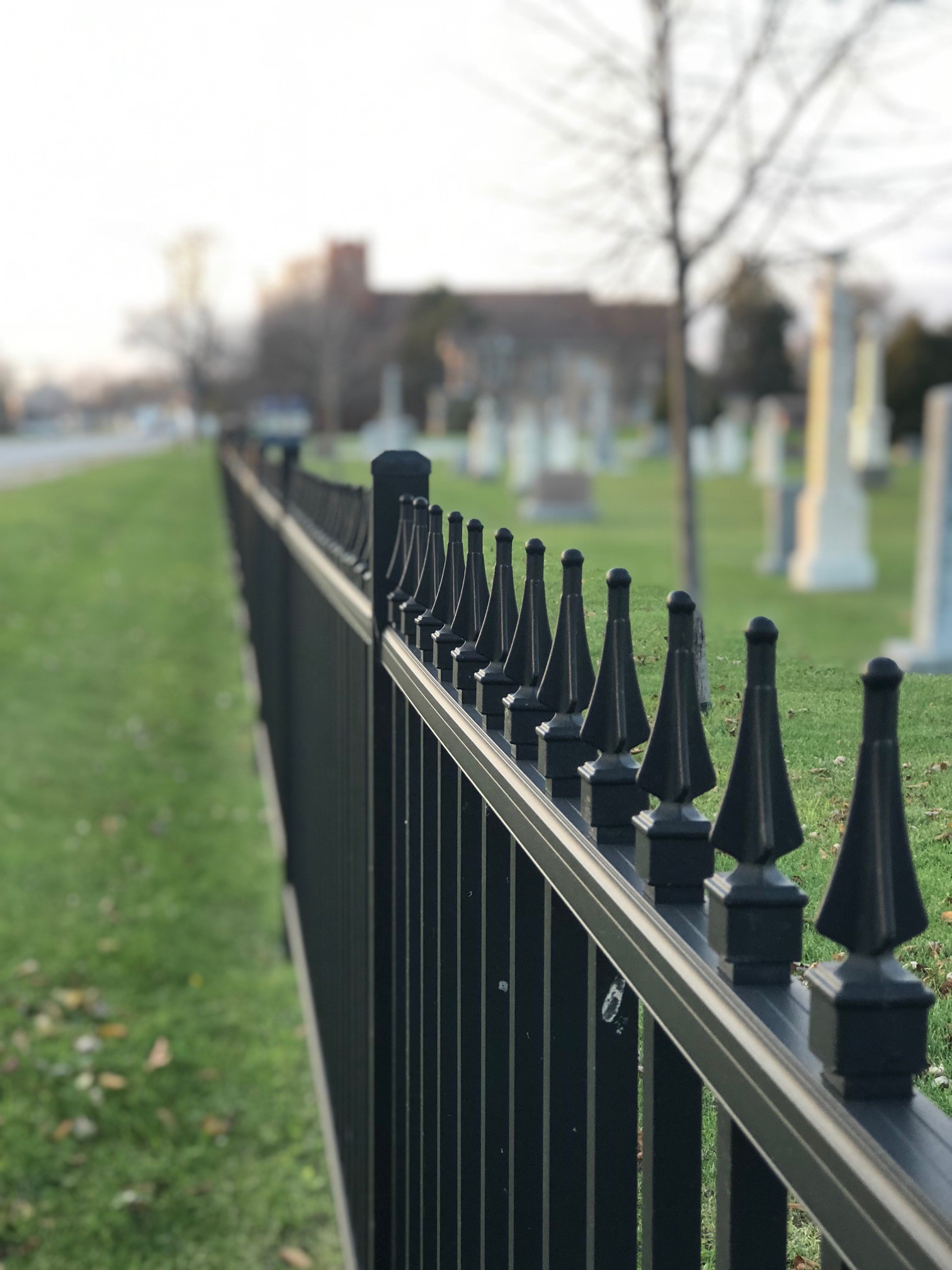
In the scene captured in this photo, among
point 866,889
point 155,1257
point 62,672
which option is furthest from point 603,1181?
point 62,672

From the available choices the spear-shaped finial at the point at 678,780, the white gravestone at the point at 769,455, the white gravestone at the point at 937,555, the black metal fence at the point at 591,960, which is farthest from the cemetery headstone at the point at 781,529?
the spear-shaped finial at the point at 678,780

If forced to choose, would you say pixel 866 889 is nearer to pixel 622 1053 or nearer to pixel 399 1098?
pixel 622 1053

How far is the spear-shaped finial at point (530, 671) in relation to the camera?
1538mm

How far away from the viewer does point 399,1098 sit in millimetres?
2406

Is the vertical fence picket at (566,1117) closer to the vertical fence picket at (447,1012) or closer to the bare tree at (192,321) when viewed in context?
the vertical fence picket at (447,1012)

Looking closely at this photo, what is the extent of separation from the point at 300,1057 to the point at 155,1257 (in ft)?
3.68

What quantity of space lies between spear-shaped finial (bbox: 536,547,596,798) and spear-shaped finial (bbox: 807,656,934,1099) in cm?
60

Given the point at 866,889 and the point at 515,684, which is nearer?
the point at 866,889

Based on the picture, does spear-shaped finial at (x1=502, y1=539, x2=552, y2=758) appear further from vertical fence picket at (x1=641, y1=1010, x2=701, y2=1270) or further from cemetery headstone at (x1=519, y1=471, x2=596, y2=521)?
cemetery headstone at (x1=519, y1=471, x2=596, y2=521)

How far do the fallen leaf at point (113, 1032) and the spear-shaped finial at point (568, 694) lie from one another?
3.59 m

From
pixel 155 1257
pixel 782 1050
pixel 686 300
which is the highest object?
pixel 686 300

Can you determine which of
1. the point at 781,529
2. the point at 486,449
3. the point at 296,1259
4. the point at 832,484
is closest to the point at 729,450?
the point at 486,449

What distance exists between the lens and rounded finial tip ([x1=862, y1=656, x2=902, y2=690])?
2.46 ft

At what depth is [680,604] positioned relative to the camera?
1.03 meters
